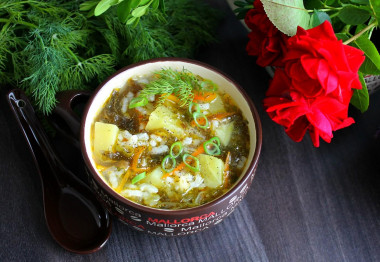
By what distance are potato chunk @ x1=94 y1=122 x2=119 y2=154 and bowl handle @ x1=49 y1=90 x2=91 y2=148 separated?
2.6 inches

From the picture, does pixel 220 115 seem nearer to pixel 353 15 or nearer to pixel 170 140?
pixel 170 140

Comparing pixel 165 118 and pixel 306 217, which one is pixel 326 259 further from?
pixel 165 118

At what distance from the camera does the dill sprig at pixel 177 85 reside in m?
1.41

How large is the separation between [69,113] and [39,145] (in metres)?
0.28

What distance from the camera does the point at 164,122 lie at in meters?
1.40

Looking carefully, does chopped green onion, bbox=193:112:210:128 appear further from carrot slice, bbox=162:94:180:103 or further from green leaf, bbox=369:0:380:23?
green leaf, bbox=369:0:380:23

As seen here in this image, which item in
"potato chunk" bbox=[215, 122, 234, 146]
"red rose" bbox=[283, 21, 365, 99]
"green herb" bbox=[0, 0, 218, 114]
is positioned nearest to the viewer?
"red rose" bbox=[283, 21, 365, 99]

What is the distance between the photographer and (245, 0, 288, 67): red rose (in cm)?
146

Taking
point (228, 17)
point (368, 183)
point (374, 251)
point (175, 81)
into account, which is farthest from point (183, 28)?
point (374, 251)

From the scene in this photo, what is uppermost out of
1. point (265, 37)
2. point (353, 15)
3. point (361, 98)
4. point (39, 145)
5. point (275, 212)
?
point (353, 15)

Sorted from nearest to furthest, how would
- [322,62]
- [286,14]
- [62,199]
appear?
[322,62] → [286,14] → [62,199]

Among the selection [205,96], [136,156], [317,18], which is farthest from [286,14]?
[136,156]

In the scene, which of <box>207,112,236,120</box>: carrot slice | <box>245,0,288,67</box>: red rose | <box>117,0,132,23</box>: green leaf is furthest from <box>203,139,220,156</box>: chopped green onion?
<box>117,0,132,23</box>: green leaf

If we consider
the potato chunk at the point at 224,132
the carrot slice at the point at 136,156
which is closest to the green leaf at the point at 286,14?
the potato chunk at the point at 224,132
